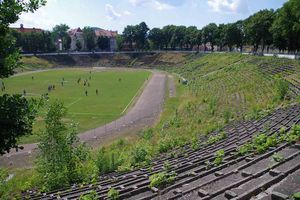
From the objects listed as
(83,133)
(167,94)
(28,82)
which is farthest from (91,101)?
(28,82)

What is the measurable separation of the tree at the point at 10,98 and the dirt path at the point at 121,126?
2180cm

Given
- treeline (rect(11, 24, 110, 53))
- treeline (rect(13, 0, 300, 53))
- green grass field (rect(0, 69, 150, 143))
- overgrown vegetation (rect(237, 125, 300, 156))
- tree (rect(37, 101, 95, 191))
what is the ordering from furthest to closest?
treeline (rect(11, 24, 110, 53))
treeline (rect(13, 0, 300, 53))
green grass field (rect(0, 69, 150, 143))
tree (rect(37, 101, 95, 191))
overgrown vegetation (rect(237, 125, 300, 156))

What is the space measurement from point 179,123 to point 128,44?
15731 cm

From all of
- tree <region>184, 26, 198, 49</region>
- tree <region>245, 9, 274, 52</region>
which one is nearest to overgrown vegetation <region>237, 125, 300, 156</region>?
tree <region>245, 9, 274, 52</region>

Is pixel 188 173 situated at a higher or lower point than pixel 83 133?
higher

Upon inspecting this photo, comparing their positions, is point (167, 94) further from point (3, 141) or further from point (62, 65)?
point (62, 65)

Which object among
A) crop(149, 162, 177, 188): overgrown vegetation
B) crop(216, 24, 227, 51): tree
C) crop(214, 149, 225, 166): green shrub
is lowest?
crop(149, 162, 177, 188): overgrown vegetation

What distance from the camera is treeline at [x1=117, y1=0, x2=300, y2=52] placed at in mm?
72812

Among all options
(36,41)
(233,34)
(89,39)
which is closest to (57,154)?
(233,34)

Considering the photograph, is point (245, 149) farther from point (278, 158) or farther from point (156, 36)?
point (156, 36)

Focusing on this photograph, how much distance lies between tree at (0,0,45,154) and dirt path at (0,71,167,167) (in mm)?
21796

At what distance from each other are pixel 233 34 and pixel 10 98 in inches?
4792

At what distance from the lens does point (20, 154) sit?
3419 cm

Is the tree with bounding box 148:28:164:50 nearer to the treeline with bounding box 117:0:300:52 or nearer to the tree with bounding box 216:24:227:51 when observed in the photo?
the treeline with bounding box 117:0:300:52
